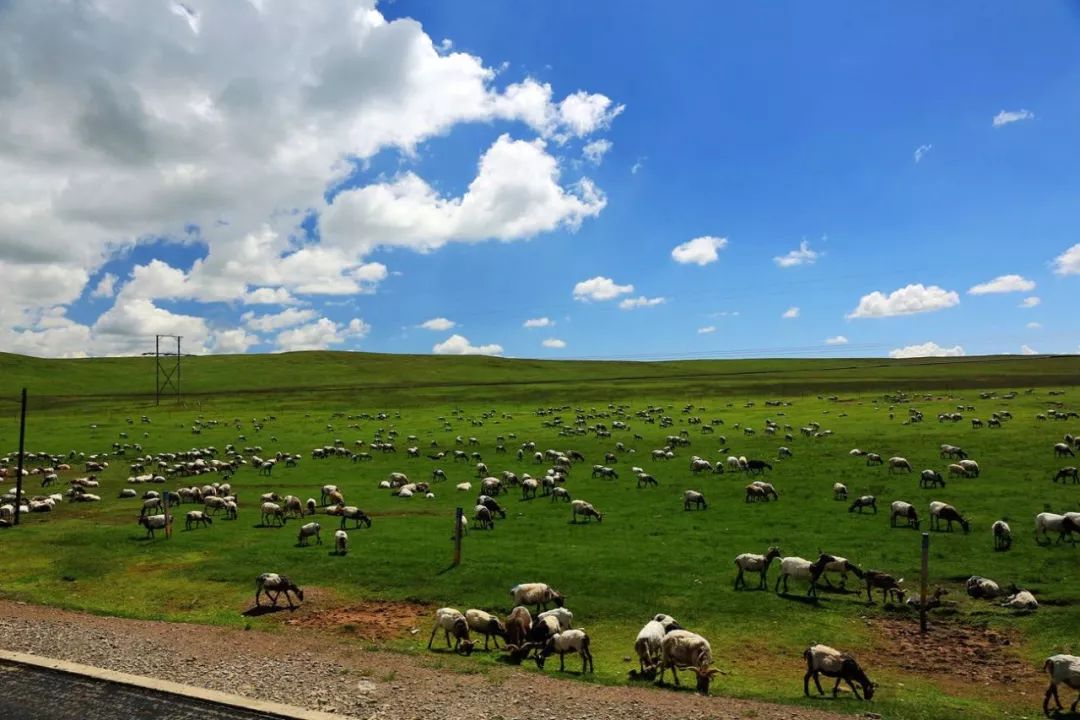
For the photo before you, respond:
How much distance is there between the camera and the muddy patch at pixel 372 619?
19.8m

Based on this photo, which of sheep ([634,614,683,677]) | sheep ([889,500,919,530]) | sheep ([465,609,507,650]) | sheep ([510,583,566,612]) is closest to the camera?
sheep ([634,614,683,677])

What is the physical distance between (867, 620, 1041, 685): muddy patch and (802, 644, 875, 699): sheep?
130 inches

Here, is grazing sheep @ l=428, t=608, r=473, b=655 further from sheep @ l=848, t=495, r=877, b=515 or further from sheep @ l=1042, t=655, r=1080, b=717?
sheep @ l=848, t=495, r=877, b=515

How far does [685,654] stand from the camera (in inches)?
621

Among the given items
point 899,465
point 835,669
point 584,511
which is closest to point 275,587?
point 835,669

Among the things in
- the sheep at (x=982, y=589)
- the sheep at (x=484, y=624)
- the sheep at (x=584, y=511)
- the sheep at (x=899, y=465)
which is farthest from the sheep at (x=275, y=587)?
the sheep at (x=899, y=465)

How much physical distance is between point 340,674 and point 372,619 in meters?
6.17

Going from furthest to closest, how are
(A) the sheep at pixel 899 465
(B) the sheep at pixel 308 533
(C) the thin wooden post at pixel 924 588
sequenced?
(A) the sheep at pixel 899 465, (B) the sheep at pixel 308 533, (C) the thin wooden post at pixel 924 588

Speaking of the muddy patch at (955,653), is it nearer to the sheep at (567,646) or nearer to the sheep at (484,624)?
the sheep at (567,646)

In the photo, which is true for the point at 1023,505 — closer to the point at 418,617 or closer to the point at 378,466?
the point at 418,617

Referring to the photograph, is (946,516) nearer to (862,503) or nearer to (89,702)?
(862,503)

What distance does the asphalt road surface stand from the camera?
12484mm

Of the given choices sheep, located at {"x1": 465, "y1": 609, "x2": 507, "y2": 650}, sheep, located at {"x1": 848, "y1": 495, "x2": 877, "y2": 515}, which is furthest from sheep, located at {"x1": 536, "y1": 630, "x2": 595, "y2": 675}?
sheep, located at {"x1": 848, "y1": 495, "x2": 877, "y2": 515}

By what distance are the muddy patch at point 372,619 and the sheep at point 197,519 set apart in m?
18.0
